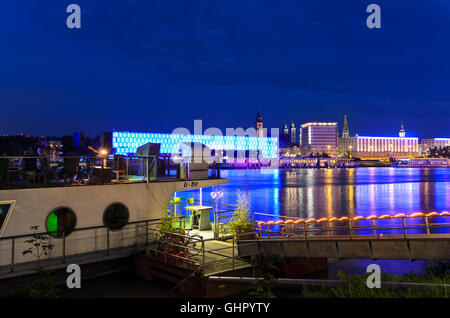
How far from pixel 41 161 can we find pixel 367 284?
9.93 meters

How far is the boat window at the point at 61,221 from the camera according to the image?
10.8 metres

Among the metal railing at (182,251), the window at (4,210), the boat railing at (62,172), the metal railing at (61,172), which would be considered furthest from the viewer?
the metal railing at (61,172)

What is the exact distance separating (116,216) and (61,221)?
5.76ft

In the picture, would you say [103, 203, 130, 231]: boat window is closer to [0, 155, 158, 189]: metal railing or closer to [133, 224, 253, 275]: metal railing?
[133, 224, 253, 275]: metal railing

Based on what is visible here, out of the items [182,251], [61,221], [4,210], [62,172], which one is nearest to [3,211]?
[4,210]

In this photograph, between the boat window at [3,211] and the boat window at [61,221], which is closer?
the boat window at [3,211]

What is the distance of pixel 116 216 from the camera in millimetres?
12219

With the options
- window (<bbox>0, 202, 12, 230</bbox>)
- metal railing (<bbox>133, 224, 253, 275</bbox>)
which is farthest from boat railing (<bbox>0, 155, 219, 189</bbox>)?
metal railing (<bbox>133, 224, 253, 275</bbox>)

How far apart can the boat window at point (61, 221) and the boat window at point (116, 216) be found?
1.05 meters

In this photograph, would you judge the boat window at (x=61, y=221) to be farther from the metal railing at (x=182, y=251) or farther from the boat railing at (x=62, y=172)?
the metal railing at (x=182, y=251)

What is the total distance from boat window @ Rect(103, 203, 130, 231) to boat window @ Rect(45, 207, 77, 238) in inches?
41.3

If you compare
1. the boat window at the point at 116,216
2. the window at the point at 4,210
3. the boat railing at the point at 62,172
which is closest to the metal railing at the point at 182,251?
the boat window at the point at 116,216

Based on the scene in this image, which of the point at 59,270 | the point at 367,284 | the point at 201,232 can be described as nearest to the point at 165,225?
the point at 201,232
